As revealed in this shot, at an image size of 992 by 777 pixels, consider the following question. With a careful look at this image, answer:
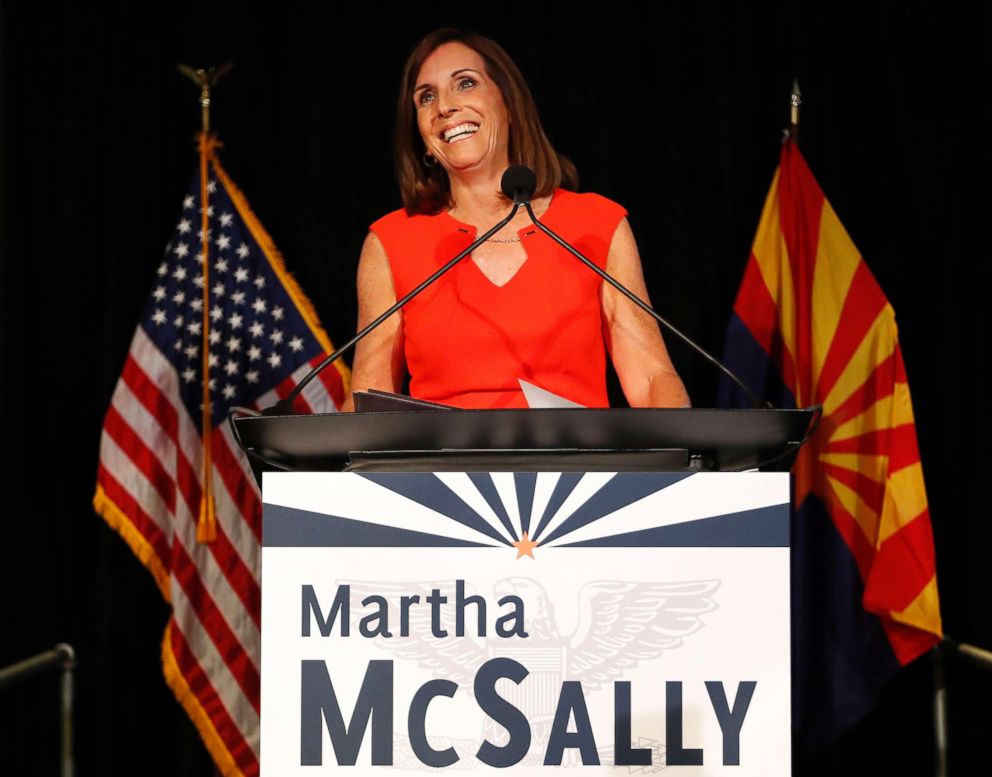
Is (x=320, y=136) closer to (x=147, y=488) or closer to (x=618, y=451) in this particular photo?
(x=147, y=488)

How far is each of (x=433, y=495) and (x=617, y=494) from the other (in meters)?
0.17

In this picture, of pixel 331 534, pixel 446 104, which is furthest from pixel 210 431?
pixel 331 534

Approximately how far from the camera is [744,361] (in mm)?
2723

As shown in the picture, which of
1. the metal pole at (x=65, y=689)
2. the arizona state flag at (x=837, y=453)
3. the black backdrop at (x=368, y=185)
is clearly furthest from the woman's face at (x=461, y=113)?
the metal pole at (x=65, y=689)

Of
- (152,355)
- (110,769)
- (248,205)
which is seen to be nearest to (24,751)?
(110,769)

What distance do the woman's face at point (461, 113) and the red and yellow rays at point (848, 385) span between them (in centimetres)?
74

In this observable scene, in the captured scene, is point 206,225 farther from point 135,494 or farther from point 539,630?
point 539,630

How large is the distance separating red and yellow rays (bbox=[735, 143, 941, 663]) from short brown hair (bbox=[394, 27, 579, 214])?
0.57m

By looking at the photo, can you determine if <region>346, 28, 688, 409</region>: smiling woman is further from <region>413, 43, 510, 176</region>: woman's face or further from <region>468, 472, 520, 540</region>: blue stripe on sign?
<region>468, 472, 520, 540</region>: blue stripe on sign

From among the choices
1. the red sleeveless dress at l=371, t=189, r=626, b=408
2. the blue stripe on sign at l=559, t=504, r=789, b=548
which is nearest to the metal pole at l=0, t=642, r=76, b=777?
the red sleeveless dress at l=371, t=189, r=626, b=408

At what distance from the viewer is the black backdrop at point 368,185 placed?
2.75 metres

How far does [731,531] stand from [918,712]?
6.89ft

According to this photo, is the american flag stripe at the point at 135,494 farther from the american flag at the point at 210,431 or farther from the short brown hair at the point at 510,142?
the short brown hair at the point at 510,142

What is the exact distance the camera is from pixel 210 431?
2750 millimetres
